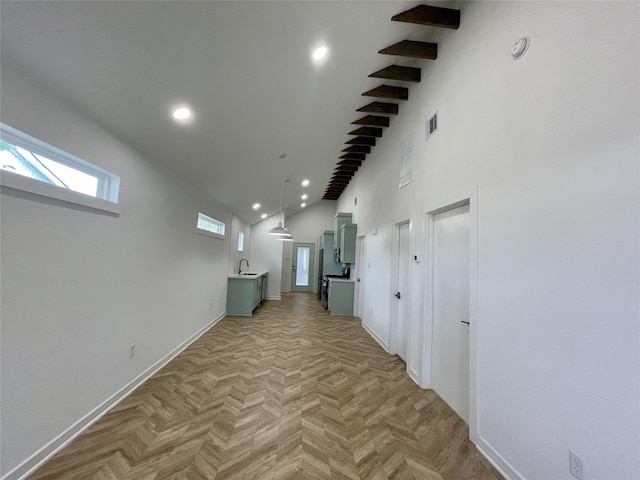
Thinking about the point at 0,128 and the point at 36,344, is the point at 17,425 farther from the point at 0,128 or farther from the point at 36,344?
the point at 0,128

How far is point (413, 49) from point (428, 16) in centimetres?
41

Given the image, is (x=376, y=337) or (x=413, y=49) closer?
(x=413, y=49)

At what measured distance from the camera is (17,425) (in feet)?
4.91

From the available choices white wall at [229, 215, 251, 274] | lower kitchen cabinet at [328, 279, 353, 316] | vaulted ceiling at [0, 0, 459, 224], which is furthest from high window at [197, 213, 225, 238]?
lower kitchen cabinet at [328, 279, 353, 316]

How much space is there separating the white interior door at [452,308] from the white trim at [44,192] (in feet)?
10.8

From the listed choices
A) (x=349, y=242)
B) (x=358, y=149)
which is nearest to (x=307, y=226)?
(x=349, y=242)

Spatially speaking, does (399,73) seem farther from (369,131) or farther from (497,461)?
(497,461)

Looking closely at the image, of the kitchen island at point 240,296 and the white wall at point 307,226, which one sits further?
the white wall at point 307,226

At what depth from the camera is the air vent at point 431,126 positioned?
9.18 feet

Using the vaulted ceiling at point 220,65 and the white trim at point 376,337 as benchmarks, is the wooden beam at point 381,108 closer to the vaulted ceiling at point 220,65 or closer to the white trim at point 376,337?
the vaulted ceiling at point 220,65

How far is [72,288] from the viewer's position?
6.08 ft

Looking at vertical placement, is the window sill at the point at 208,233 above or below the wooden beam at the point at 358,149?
below

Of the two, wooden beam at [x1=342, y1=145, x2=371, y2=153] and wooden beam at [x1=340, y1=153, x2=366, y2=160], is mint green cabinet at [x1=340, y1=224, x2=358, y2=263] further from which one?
wooden beam at [x1=342, y1=145, x2=371, y2=153]

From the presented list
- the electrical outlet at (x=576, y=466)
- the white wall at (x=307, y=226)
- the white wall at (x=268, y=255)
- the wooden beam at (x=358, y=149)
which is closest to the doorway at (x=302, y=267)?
the white wall at (x=307, y=226)
